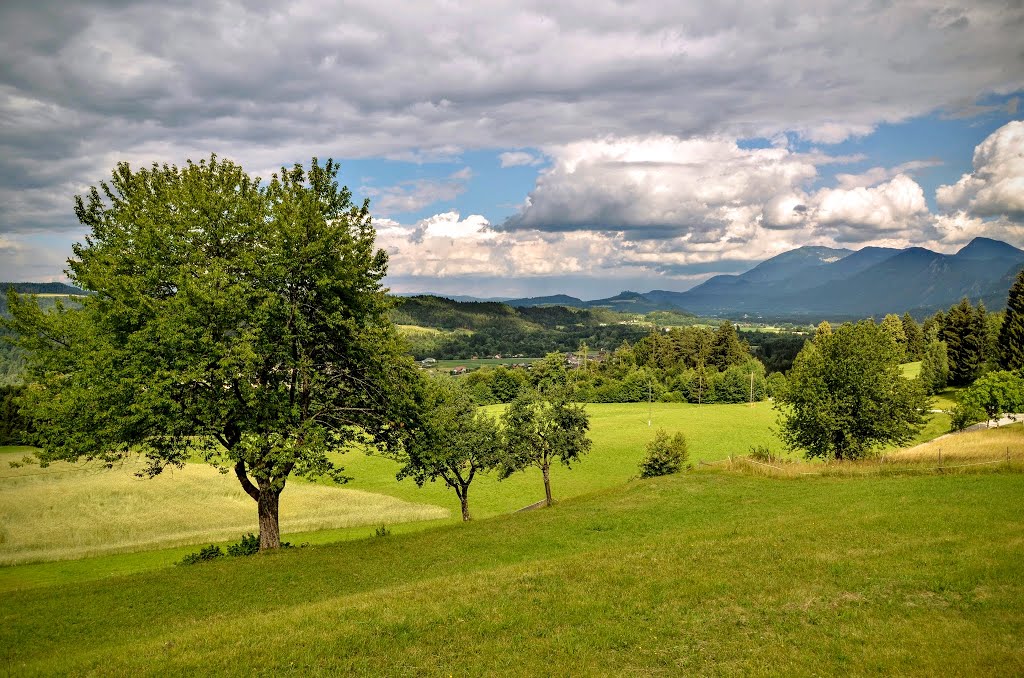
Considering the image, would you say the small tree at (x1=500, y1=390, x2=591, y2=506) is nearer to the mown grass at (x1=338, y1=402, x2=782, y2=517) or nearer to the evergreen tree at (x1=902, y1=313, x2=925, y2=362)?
the mown grass at (x1=338, y1=402, x2=782, y2=517)

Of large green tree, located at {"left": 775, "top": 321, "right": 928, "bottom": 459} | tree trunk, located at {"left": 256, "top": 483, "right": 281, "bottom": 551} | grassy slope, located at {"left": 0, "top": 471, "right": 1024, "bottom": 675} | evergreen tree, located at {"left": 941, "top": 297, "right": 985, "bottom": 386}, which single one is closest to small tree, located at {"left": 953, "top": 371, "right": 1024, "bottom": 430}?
large green tree, located at {"left": 775, "top": 321, "right": 928, "bottom": 459}

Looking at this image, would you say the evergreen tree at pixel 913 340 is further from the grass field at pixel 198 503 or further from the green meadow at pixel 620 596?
the green meadow at pixel 620 596

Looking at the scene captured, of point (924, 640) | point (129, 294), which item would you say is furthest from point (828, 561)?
point (129, 294)

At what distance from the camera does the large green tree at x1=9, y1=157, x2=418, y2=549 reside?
22453mm

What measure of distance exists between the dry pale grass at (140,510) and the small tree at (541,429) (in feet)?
52.2

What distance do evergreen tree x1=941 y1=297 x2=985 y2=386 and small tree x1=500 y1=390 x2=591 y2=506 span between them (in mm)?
99956

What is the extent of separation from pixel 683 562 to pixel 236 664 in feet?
42.6

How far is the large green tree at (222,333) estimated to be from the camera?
2245 centimetres

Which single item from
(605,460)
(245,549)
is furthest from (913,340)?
(245,549)

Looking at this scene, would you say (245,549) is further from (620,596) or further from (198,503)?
(198,503)

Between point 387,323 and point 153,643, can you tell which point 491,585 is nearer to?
point 153,643

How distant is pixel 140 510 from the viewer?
56812 mm

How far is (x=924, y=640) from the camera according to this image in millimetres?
12648

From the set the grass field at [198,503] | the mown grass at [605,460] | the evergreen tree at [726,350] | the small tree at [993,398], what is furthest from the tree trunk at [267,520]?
the evergreen tree at [726,350]
